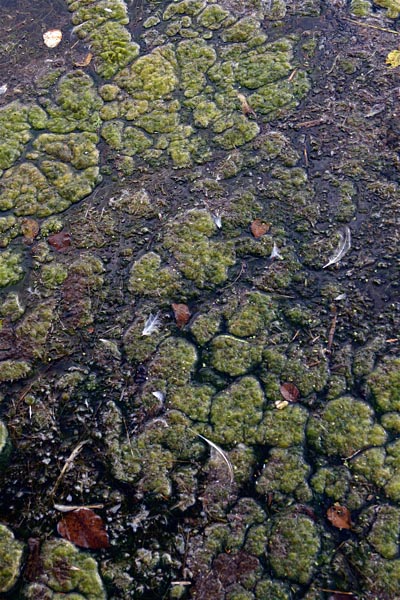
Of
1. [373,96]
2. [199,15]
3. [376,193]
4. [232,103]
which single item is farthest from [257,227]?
[199,15]

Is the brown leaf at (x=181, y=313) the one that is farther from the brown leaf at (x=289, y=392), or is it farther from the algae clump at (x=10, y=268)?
the algae clump at (x=10, y=268)

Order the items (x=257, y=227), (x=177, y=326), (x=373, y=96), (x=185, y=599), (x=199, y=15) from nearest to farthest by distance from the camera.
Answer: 1. (x=185, y=599)
2. (x=177, y=326)
3. (x=257, y=227)
4. (x=373, y=96)
5. (x=199, y=15)

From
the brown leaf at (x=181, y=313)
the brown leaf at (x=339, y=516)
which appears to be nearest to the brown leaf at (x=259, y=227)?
the brown leaf at (x=181, y=313)

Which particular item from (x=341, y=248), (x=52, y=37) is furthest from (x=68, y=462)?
(x=52, y=37)

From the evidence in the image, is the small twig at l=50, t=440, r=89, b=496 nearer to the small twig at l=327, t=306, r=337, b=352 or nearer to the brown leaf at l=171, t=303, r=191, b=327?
the brown leaf at l=171, t=303, r=191, b=327

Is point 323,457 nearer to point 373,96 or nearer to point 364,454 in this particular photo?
point 364,454

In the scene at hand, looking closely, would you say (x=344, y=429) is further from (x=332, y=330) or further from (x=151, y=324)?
(x=151, y=324)
